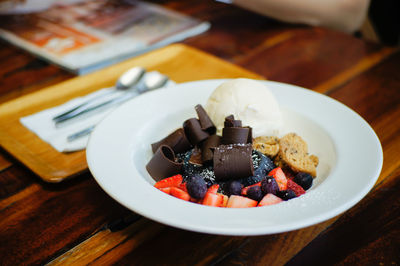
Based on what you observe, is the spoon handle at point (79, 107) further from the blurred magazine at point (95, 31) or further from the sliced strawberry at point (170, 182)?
the sliced strawberry at point (170, 182)

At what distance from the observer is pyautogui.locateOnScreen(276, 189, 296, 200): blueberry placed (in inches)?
32.6

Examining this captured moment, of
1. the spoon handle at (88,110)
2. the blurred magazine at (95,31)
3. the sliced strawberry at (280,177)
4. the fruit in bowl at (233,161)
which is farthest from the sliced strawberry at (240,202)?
the blurred magazine at (95,31)

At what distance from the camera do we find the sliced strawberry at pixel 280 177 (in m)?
0.91

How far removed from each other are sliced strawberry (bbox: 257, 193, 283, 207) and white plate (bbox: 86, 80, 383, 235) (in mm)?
72

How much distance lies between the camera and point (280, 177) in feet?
3.08

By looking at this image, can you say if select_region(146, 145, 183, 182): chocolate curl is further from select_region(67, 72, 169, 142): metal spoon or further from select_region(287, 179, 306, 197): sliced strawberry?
select_region(67, 72, 169, 142): metal spoon

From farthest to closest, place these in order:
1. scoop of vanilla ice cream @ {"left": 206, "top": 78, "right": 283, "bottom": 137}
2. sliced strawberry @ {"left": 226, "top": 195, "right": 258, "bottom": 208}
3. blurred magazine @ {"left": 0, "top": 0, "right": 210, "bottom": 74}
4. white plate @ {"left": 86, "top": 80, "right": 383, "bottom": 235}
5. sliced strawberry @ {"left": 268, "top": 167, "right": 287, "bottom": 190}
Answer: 1. blurred magazine @ {"left": 0, "top": 0, "right": 210, "bottom": 74}
2. scoop of vanilla ice cream @ {"left": 206, "top": 78, "right": 283, "bottom": 137}
3. sliced strawberry @ {"left": 268, "top": 167, "right": 287, "bottom": 190}
4. sliced strawberry @ {"left": 226, "top": 195, "right": 258, "bottom": 208}
5. white plate @ {"left": 86, "top": 80, "right": 383, "bottom": 235}

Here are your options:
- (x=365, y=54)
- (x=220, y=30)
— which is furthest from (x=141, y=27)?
(x=365, y=54)

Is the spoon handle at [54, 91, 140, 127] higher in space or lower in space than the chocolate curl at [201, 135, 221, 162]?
lower

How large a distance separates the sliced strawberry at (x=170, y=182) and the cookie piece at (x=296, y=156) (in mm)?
288

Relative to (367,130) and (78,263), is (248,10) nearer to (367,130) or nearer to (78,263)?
(367,130)

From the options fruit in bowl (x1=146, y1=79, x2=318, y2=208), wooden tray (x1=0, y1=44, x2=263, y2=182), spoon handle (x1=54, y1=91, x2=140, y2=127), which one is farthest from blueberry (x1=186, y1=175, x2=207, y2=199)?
spoon handle (x1=54, y1=91, x2=140, y2=127)

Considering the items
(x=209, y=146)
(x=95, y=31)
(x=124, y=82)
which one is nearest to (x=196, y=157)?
(x=209, y=146)

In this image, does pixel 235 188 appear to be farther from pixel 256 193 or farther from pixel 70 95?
pixel 70 95
